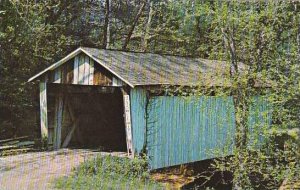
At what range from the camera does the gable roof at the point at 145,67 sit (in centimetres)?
1260

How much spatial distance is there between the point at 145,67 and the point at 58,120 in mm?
3813

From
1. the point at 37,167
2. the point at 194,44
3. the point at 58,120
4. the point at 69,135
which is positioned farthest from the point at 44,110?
the point at 194,44

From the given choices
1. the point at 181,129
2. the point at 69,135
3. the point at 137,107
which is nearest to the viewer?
the point at 137,107

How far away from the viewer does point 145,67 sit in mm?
14242

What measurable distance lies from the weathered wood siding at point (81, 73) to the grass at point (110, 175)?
96.8 inches

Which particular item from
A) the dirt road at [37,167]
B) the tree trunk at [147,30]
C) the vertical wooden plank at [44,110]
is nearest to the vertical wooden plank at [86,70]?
the vertical wooden plank at [44,110]

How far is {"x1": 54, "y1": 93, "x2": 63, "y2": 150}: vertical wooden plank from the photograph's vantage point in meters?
15.4

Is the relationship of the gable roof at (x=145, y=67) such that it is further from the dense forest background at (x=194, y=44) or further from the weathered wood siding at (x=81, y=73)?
the dense forest background at (x=194, y=44)

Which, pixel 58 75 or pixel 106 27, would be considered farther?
pixel 106 27

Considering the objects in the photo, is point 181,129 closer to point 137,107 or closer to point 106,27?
point 137,107

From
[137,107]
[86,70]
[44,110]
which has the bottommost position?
[44,110]

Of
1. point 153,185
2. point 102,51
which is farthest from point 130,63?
point 153,185

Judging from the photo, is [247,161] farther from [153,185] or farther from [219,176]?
[219,176]

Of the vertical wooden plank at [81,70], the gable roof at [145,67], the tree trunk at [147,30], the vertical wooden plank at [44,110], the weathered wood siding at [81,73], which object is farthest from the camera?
the tree trunk at [147,30]
